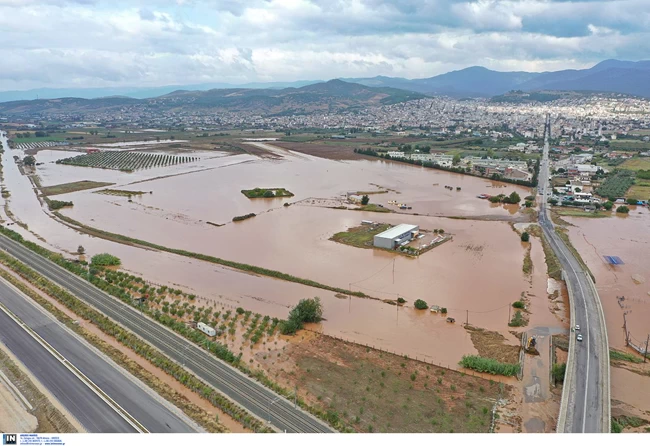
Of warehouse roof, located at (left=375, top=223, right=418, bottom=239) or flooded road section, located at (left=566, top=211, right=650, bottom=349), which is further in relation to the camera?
warehouse roof, located at (left=375, top=223, right=418, bottom=239)

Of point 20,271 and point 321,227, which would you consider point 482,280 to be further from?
point 20,271

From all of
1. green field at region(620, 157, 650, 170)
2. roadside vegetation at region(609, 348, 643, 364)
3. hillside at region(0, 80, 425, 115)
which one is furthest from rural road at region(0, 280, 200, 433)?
hillside at region(0, 80, 425, 115)

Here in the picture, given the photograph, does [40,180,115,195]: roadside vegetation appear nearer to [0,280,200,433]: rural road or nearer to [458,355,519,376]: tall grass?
[0,280,200,433]: rural road

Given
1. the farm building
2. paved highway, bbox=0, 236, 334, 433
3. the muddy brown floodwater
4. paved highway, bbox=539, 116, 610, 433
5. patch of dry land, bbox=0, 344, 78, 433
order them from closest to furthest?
paved highway, bbox=539, 116, 610, 433 → patch of dry land, bbox=0, 344, 78, 433 → paved highway, bbox=0, 236, 334, 433 → the muddy brown floodwater → the farm building

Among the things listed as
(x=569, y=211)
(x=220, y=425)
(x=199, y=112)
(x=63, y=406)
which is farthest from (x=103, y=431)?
(x=199, y=112)

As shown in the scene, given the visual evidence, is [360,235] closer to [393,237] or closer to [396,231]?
[396,231]

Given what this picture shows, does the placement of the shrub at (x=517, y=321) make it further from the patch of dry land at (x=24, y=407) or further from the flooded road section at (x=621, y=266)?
the patch of dry land at (x=24, y=407)

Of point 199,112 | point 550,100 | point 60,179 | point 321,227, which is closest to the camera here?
point 321,227

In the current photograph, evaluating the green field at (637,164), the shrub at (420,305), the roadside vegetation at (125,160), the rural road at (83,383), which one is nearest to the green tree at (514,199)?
the shrub at (420,305)
